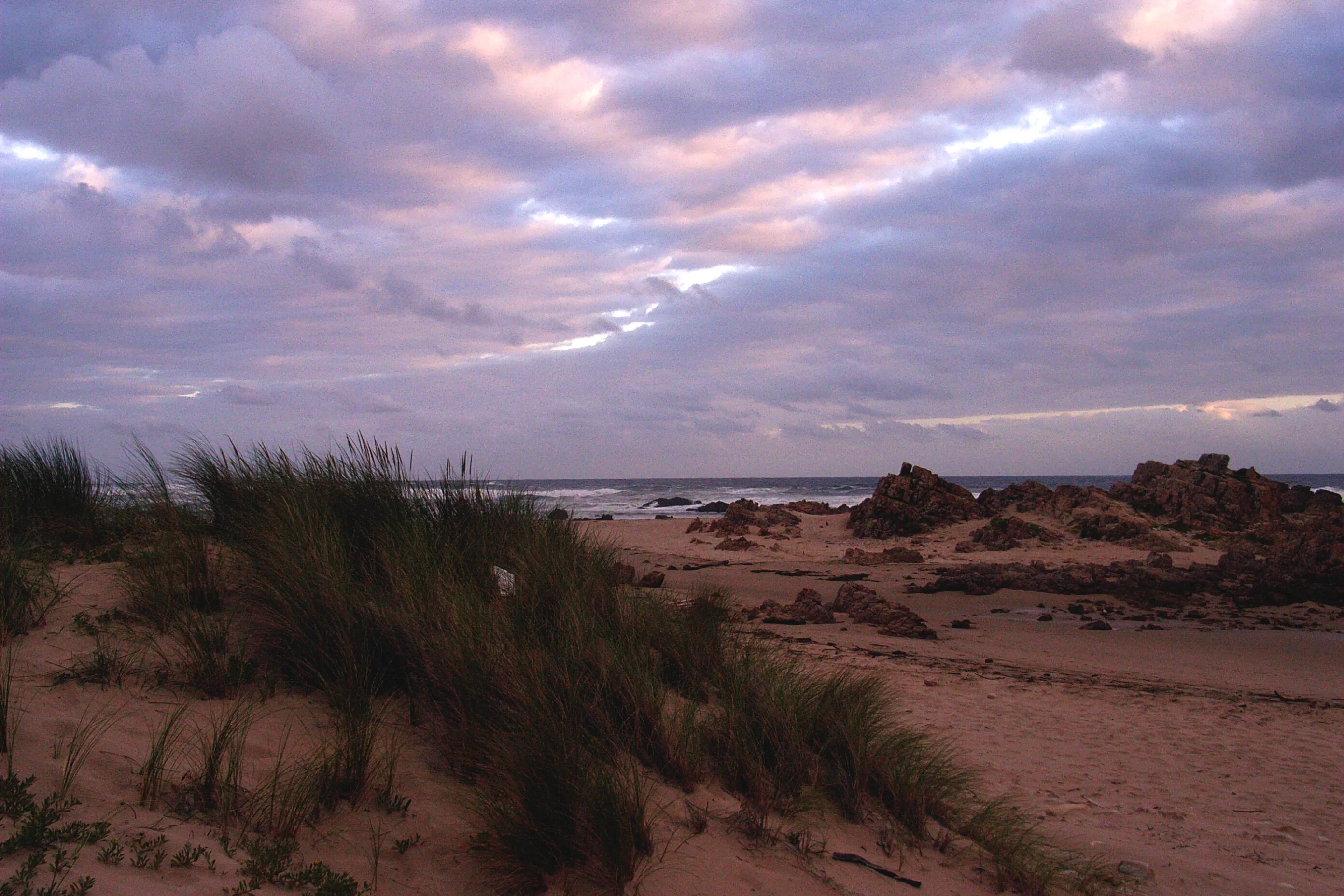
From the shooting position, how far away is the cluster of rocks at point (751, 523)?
22.2 meters

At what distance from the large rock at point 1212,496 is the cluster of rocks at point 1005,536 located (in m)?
4.32

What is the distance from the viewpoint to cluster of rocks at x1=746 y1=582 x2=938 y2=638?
1058cm

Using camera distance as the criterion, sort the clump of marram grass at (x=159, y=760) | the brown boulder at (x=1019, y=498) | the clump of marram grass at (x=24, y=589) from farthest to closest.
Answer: the brown boulder at (x=1019, y=498), the clump of marram grass at (x=24, y=589), the clump of marram grass at (x=159, y=760)

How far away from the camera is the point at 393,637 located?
15.3ft

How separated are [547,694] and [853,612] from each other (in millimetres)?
8011

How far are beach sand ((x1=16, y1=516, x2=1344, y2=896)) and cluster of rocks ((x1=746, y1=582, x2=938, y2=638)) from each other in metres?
0.28

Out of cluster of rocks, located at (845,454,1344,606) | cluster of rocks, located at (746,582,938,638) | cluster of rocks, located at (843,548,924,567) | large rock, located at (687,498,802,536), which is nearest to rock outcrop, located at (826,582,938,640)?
cluster of rocks, located at (746,582,938,638)

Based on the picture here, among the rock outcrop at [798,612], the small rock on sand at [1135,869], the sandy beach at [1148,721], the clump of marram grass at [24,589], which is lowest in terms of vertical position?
the sandy beach at [1148,721]

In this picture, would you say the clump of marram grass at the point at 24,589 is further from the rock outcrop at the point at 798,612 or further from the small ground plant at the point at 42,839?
the rock outcrop at the point at 798,612

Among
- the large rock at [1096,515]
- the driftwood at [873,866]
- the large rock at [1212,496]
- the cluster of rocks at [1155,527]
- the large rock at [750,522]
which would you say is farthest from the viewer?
the large rock at [750,522]

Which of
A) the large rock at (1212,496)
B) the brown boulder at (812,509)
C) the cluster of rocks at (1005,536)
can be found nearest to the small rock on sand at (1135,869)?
the cluster of rocks at (1005,536)

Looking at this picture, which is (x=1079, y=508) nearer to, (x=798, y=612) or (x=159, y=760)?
(x=798, y=612)

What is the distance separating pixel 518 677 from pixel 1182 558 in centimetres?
1694

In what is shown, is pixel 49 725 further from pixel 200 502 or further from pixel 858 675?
pixel 858 675
